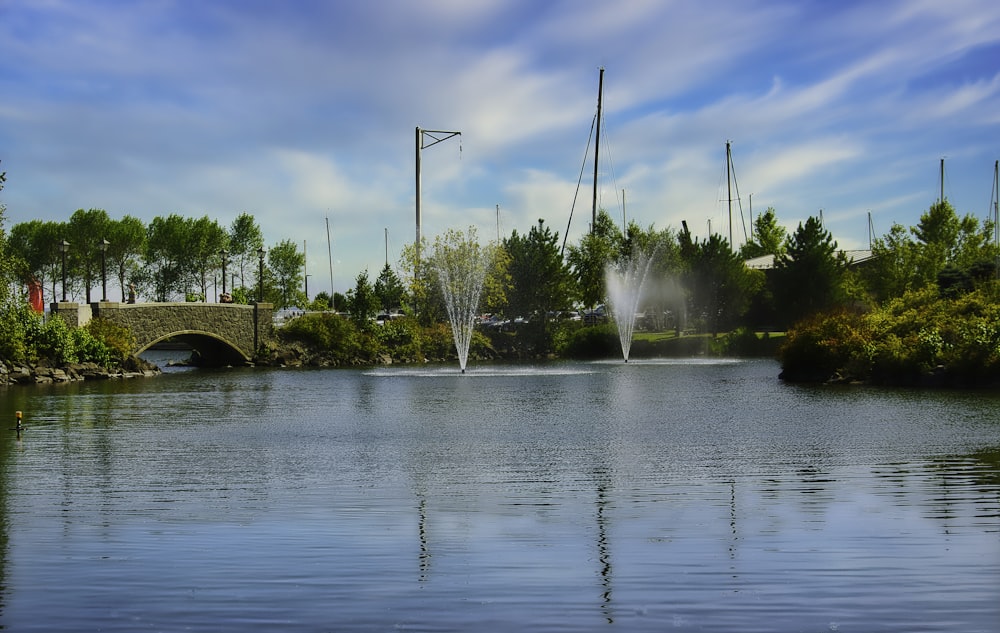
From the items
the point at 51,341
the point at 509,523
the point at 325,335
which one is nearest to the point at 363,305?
the point at 325,335

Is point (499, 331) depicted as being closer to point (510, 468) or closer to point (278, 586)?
point (510, 468)

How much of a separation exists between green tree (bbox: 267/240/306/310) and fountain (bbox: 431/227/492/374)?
3307 cm

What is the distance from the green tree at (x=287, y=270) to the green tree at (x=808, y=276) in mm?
56276

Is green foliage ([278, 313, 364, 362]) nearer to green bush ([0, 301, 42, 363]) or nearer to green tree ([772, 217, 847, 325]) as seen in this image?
green bush ([0, 301, 42, 363])

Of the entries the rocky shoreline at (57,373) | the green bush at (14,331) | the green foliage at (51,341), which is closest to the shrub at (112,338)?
the rocky shoreline at (57,373)

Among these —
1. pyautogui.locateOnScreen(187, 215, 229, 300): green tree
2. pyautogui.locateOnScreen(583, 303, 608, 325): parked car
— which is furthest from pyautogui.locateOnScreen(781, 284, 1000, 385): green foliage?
pyautogui.locateOnScreen(187, 215, 229, 300): green tree

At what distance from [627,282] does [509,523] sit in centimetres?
7260

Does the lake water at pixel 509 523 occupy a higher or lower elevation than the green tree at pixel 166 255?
lower

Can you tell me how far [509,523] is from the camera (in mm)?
13273

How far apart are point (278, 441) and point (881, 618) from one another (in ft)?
57.5

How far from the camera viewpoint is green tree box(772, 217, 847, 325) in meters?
76.6

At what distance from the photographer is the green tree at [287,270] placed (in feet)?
376

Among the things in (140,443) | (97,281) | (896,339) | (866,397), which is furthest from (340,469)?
(97,281)

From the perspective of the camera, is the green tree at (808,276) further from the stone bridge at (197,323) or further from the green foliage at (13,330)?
the green foliage at (13,330)
